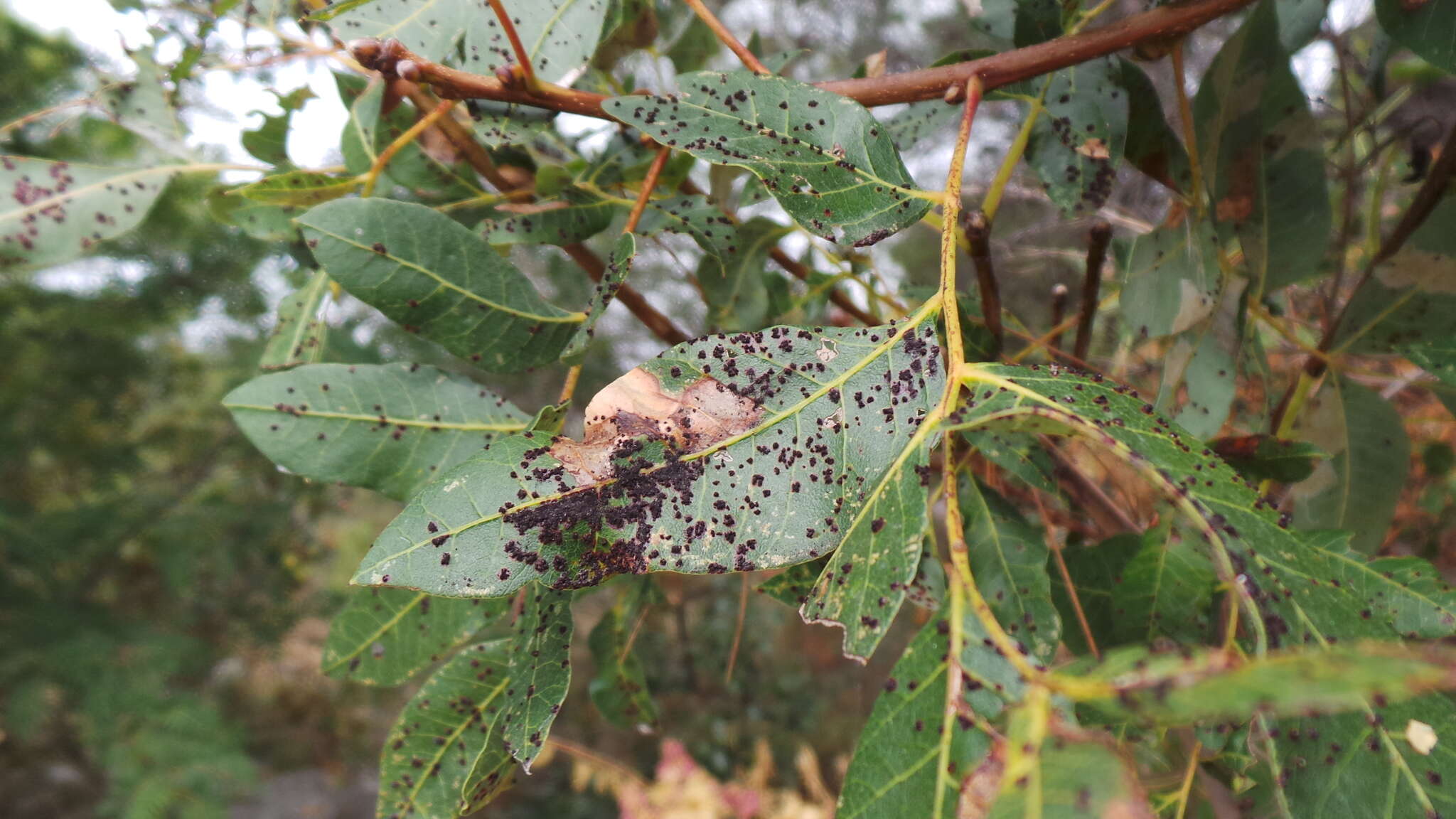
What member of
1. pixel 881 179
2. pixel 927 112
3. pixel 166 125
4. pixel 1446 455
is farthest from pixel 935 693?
pixel 1446 455

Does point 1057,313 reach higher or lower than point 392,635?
higher

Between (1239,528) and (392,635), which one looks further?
(392,635)

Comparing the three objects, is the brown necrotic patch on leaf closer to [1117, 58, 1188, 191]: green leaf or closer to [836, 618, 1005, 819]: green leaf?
[836, 618, 1005, 819]: green leaf

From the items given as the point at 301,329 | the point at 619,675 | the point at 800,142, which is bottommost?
the point at 619,675

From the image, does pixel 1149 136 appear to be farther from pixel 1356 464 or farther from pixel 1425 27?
pixel 1356 464

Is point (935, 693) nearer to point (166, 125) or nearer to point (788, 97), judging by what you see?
point (788, 97)

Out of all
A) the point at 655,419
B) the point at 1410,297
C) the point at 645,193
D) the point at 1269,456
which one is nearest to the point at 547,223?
the point at 645,193
